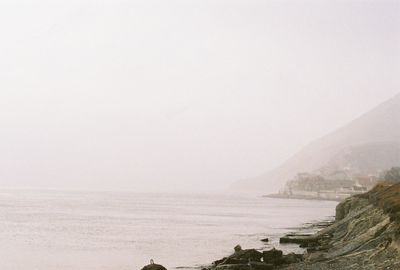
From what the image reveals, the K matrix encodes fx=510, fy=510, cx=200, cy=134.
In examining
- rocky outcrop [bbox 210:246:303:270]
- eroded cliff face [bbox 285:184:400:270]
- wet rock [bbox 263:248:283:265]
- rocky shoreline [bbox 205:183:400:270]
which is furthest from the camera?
wet rock [bbox 263:248:283:265]

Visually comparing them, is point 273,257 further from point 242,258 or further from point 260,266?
point 260,266

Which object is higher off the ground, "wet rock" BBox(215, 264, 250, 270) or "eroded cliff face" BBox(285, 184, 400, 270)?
"eroded cliff face" BBox(285, 184, 400, 270)

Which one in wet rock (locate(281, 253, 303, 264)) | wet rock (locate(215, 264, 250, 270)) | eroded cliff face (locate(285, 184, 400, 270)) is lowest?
wet rock (locate(215, 264, 250, 270))

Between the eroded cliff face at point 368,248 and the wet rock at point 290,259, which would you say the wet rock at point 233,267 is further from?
the wet rock at point 290,259

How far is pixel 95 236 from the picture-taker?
79.5 metres

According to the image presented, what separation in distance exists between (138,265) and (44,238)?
31922 millimetres

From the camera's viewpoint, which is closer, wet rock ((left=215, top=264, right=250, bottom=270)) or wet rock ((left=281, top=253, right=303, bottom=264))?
wet rock ((left=215, top=264, right=250, bottom=270))

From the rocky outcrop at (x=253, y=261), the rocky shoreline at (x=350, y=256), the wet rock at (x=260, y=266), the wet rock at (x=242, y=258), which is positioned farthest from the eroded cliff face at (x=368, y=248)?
the wet rock at (x=242, y=258)

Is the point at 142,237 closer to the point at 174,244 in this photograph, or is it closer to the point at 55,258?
the point at 174,244

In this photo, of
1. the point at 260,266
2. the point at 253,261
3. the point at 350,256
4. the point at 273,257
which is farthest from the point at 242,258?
the point at 350,256

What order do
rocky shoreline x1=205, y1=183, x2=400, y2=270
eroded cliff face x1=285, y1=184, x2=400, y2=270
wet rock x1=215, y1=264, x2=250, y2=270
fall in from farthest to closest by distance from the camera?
wet rock x1=215, y1=264, x2=250, y2=270 → rocky shoreline x1=205, y1=183, x2=400, y2=270 → eroded cliff face x1=285, y1=184, x2=400, y2=270

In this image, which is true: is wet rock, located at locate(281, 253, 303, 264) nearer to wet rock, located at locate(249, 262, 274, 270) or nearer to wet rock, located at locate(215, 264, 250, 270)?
wet rock, located at locate(249, 262, 274, 270)

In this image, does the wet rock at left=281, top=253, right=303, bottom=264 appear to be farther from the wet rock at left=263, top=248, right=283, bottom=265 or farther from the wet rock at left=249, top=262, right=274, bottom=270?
the wet rock at left=249, top=262, right=274, bottom=270

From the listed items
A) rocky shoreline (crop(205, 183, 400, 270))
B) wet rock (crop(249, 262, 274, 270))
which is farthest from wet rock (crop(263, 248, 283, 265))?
wet rock (crop(249, 262, 274, 270))
